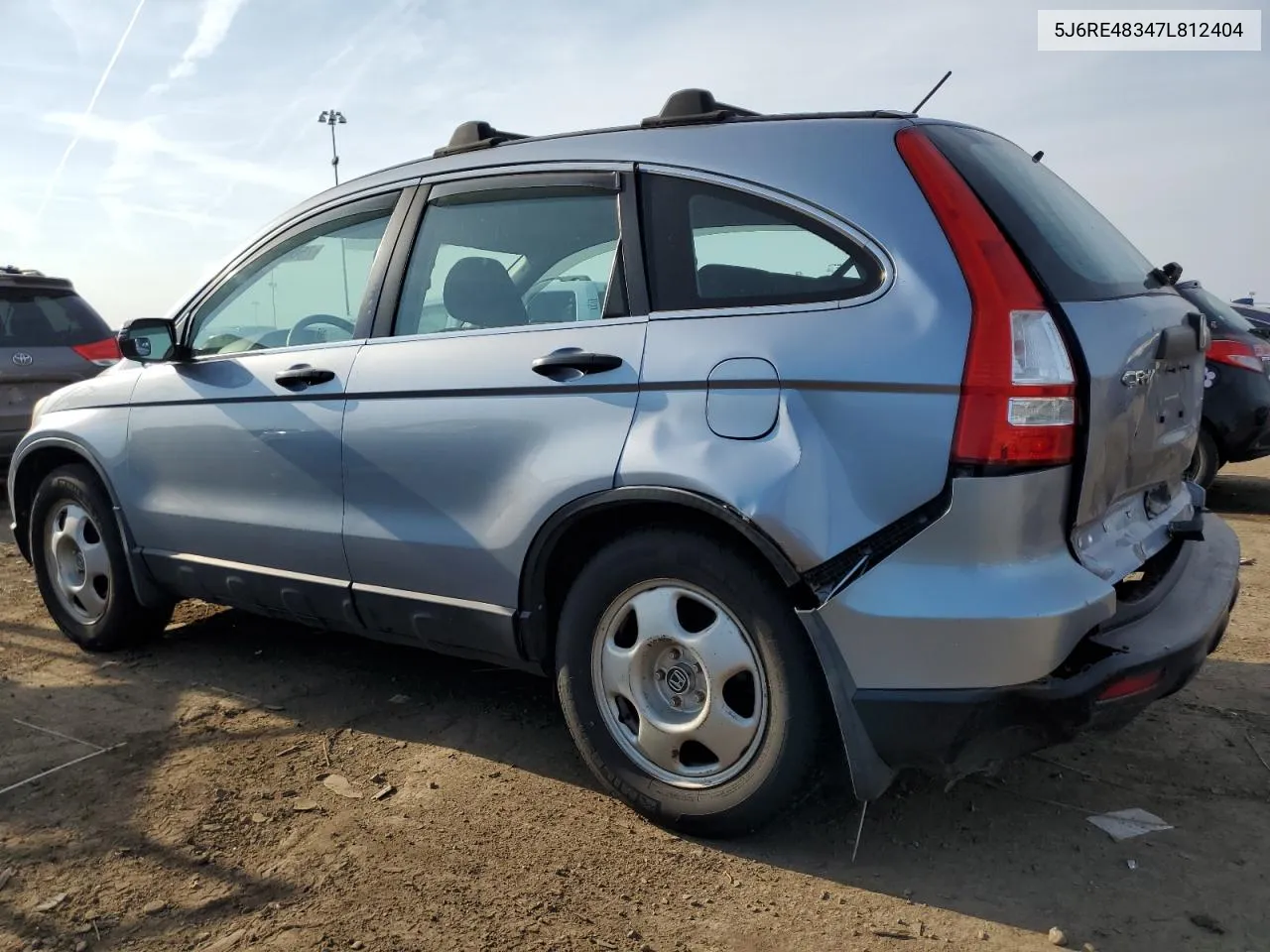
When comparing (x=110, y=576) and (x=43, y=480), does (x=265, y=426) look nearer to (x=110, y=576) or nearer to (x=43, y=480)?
(x=110, y=576)

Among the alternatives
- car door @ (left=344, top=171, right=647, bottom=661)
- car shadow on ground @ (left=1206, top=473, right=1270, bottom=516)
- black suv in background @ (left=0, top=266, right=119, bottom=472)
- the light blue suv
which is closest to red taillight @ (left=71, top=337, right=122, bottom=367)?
black suv in background @ (left=0, top=266, right=119, bottom=472)

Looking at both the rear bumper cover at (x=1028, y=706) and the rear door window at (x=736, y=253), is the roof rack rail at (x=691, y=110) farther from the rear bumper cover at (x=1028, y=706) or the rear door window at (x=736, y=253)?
the rear bumper cover at (x=1028, y=706)

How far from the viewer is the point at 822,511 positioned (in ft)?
7.68

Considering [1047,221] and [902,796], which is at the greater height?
[1047,221]

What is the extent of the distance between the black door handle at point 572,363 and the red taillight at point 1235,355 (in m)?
5.74

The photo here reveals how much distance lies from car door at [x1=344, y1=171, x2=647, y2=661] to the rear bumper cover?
0.93 m

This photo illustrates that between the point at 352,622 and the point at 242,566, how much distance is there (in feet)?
1.90

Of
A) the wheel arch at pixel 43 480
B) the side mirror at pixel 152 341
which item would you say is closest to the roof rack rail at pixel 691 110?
the side mirror at pixel 152 341

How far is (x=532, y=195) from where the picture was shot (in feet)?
10.3

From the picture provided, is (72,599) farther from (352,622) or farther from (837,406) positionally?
(837,406)

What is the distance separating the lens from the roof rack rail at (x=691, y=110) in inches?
112

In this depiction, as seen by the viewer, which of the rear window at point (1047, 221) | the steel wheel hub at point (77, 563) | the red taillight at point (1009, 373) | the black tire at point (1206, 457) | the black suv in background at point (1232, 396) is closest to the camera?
the red taillight at point (1009, 373)

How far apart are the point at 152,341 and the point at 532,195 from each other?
176 cm

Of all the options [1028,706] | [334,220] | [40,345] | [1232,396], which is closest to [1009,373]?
[1028,706]
